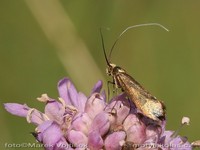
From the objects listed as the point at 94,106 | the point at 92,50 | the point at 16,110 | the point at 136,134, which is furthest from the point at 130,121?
the point at 92,50

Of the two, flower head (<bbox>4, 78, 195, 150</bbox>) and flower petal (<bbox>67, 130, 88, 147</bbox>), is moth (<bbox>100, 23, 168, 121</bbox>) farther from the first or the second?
flower petal (<bbox>67, 130, 88, 147</bbox>)

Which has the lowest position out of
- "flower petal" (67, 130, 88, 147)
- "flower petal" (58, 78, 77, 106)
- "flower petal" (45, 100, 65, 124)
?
"flower petal" (67, 130, 88, 147)

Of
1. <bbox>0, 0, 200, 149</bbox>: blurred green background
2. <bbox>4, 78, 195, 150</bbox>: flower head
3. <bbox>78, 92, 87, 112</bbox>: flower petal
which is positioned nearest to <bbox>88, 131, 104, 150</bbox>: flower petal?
<bbox>4, 78, 195, 150</bbox>: flower head

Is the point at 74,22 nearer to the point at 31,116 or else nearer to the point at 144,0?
the point at 144,0

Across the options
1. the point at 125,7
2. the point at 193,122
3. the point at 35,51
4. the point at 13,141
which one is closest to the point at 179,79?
the point at 193,122

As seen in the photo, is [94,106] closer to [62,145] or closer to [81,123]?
[81,123]

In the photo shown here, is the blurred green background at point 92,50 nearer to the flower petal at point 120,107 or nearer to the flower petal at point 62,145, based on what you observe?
the flower petal at point 120,107

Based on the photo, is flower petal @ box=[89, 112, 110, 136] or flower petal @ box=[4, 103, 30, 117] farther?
flower petal @ box=[4, 103, 30, 117]
